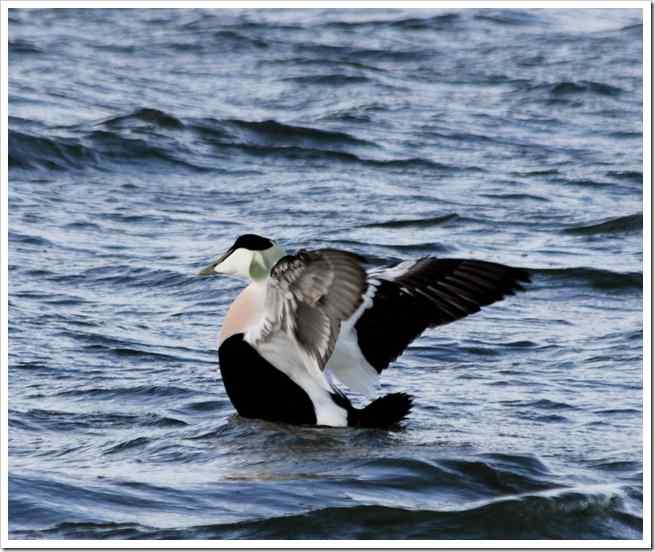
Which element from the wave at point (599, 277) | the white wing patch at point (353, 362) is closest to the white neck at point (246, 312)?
the white wing patch at point (353, 362)

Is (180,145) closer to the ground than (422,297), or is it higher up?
closer to the ground

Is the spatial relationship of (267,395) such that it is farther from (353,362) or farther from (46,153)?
(46,153)

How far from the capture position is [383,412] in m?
6.32

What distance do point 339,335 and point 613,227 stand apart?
479cm

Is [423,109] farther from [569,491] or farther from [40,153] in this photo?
[569,491]

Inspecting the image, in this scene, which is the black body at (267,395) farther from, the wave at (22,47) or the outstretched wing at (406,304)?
the wave at (22,47)

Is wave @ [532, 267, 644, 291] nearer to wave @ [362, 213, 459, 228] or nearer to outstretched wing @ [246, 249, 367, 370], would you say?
wave @ [362, 213, 459, 228]

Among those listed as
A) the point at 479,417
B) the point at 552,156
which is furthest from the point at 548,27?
the point at 479,417

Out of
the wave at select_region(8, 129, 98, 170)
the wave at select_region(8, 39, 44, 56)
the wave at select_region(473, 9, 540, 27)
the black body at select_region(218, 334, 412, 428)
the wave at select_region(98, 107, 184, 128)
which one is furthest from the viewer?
the wave at select_region(473, 9, 540, 27)

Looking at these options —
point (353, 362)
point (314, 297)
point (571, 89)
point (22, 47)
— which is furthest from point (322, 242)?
point (22, 47)

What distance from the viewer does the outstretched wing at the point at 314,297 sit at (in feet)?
18.1

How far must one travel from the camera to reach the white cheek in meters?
6.43

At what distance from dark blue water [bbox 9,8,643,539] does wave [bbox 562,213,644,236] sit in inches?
1.3

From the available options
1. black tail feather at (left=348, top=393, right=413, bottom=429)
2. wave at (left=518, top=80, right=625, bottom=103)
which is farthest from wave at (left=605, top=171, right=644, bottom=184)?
black tail feather at (left=348, top=393, right=413, bottom=429)
